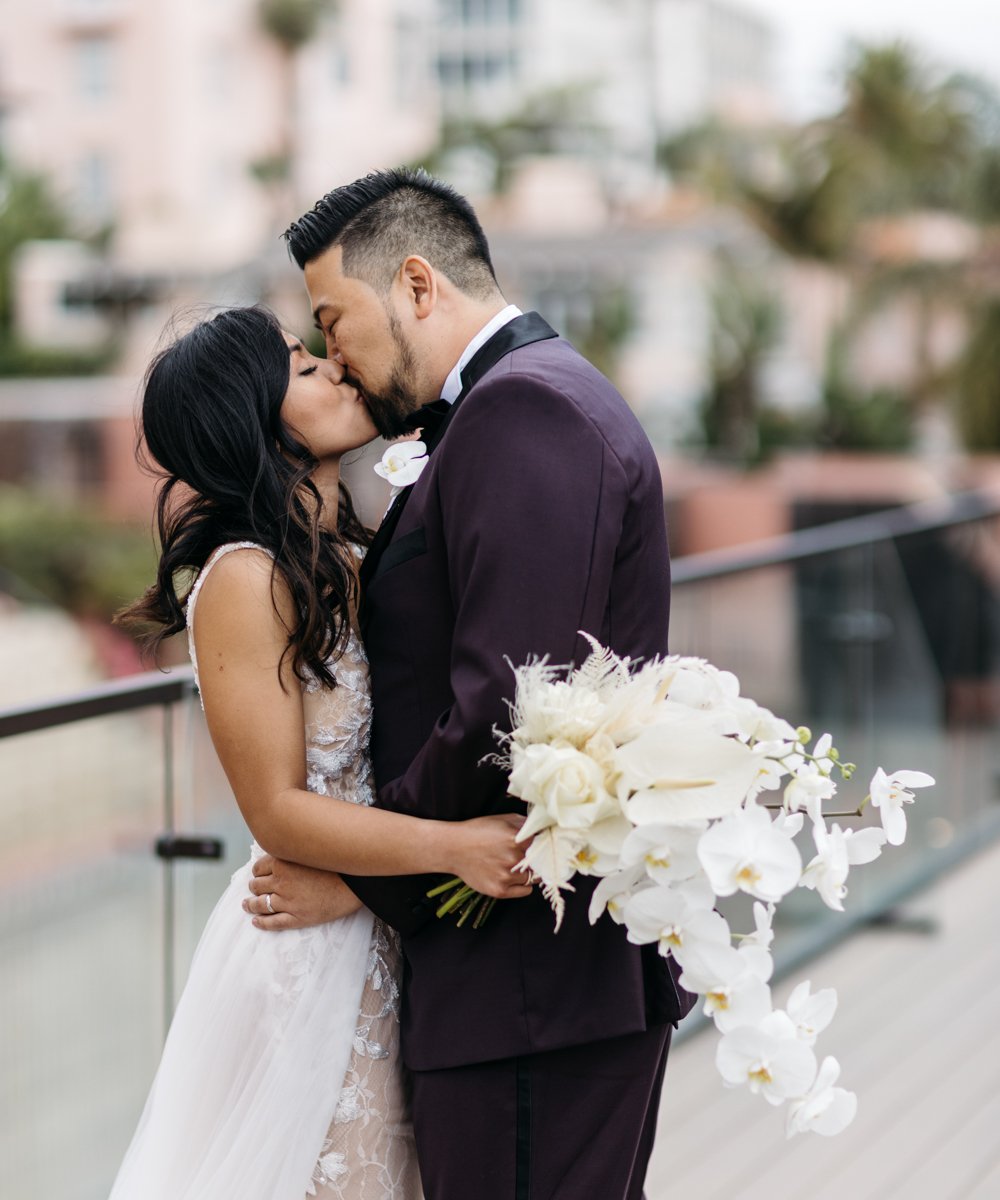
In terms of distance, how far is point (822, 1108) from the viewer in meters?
1.80

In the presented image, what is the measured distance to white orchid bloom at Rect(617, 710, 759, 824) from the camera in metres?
1.69

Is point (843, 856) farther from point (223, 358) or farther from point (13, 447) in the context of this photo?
point (13, 447)

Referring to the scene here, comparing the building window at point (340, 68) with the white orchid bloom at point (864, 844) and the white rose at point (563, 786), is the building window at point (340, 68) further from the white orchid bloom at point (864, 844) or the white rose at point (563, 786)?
the white rose at point (563, 786)

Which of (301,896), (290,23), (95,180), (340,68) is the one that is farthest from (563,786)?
(340,68)

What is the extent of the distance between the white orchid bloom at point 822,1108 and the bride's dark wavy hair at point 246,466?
29.9 inches

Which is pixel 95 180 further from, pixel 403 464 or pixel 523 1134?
pixel 523 1134

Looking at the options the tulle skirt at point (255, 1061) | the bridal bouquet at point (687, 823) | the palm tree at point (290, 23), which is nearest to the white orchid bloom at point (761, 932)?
the bridal bouquet at point (687, 823)

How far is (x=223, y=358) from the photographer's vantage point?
2.11 metres

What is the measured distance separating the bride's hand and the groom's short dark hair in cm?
71

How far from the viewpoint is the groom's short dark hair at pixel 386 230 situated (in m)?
2.08

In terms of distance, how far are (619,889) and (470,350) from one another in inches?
29.1

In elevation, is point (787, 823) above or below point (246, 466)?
below

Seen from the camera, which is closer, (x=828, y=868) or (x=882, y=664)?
(x=828, y=868)

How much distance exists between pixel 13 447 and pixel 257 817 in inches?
700
